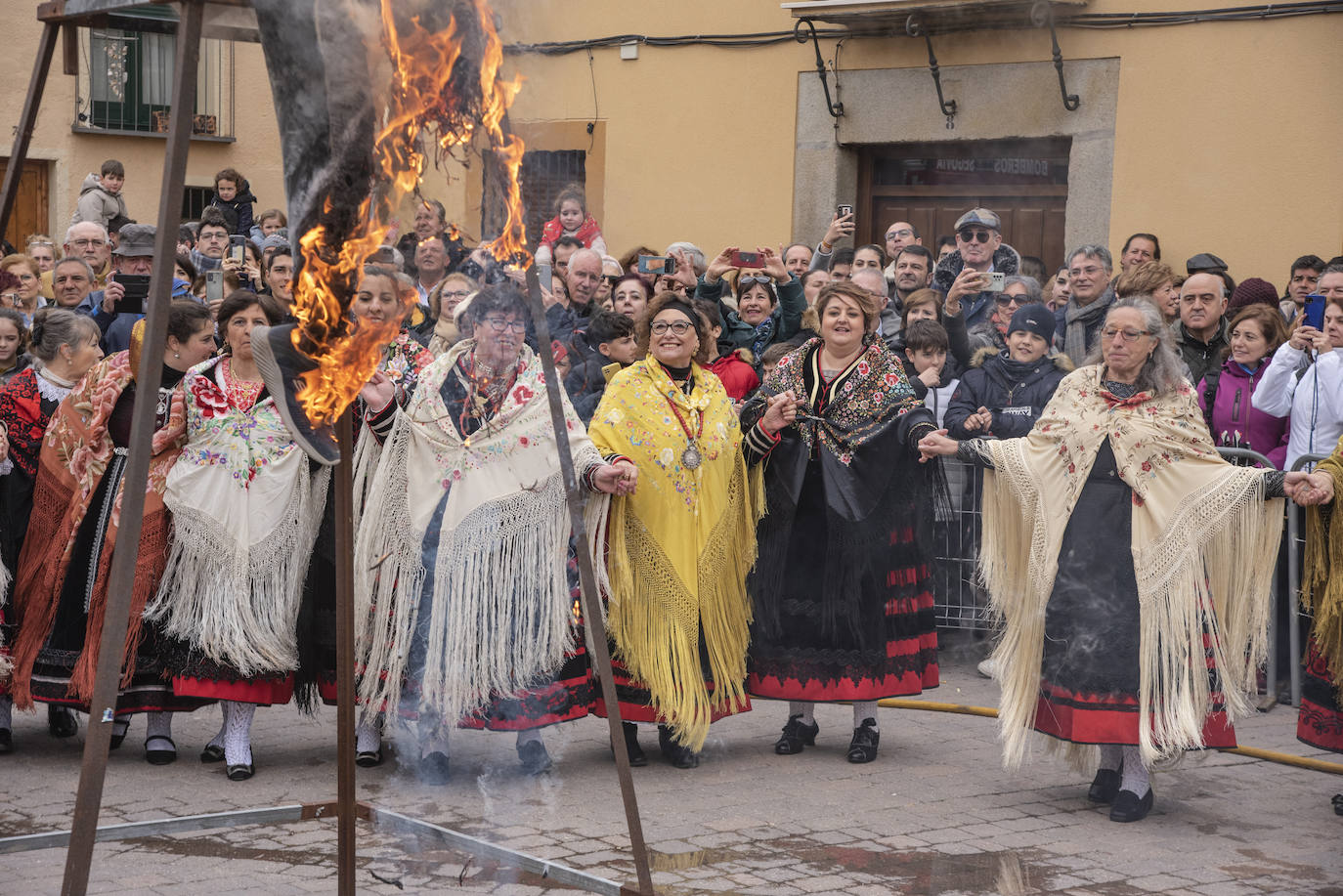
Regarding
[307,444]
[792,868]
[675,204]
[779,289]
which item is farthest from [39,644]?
[675,204]

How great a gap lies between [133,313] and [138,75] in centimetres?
1117

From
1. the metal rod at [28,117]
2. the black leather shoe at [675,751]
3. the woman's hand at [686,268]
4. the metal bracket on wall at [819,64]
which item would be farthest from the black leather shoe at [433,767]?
the metal bracket on wall at [819,64]

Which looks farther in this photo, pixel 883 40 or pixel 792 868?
pixel 883 40

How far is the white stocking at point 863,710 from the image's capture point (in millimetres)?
6238

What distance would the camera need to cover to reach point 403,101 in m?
3.71

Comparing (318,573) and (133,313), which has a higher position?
(133,313)

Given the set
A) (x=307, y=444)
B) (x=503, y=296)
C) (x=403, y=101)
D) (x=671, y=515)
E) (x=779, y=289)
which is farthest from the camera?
(x=779, y=289)

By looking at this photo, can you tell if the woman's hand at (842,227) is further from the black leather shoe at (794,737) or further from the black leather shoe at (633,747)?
the black leather shoe at (633,747)

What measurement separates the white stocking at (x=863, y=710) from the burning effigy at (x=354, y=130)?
3.02 m

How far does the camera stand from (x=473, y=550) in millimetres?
5676

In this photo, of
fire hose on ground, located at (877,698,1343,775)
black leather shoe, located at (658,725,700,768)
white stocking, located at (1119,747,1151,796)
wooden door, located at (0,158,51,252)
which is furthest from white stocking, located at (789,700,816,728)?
wooden door, located at (0,158,51,252)

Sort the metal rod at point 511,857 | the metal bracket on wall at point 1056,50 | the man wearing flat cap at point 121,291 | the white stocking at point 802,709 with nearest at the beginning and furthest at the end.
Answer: the metal rod at point 511,857, the white stocking at point 802,709, the man wearing flat cap at point 121,291, the metal bracket on wall at point 1056,50

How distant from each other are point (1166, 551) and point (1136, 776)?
776 mm

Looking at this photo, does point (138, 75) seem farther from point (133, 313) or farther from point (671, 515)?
point (671, 515)
